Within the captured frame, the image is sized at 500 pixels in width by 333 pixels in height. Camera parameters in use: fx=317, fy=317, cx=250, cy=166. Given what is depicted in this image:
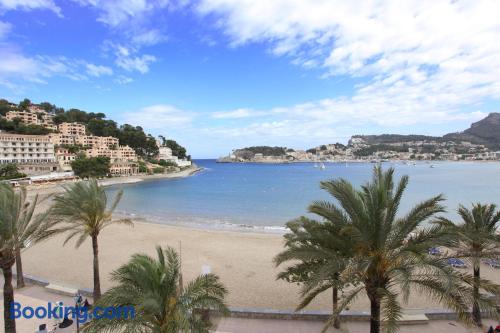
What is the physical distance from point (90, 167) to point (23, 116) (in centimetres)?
5056

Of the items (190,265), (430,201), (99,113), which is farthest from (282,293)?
(99,113)

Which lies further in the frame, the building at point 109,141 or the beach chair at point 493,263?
the building at point 109,141

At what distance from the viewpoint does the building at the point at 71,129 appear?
4500 inches

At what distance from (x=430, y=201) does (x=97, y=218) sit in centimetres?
1047

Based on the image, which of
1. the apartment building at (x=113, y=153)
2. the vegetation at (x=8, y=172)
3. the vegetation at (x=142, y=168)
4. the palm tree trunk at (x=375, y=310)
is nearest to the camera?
the palm tree trunk at (x=375, y=310)

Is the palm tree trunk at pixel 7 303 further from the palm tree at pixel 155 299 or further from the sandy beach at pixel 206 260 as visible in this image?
the sandy beach at pixel 206 260

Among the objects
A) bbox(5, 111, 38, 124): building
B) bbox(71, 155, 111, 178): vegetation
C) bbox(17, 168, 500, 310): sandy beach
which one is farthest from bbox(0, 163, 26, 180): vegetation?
bbox(5, 111, 38, 124): building

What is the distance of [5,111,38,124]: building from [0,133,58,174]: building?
2953cm

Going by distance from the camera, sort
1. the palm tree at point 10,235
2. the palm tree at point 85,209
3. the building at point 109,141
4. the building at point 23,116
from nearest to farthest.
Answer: the palm tree at point 10,235, the palm tree at point 85,209, the building at point 23,116, the building at point 109,141

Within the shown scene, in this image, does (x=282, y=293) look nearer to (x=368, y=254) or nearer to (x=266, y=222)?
(x=368, y=254)

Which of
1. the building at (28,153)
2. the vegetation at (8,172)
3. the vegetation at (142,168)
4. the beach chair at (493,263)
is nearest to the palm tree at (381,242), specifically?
the beach chair at (493,263)

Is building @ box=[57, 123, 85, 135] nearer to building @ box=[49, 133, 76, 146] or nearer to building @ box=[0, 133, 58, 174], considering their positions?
building @ box=[49, 133, 76, 146]

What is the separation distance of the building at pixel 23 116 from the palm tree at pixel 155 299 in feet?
409

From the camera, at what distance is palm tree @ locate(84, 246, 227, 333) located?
578cm
